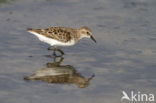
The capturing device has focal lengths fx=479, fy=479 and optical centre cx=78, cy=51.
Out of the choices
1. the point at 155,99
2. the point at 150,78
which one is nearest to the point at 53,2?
the point at 150,78

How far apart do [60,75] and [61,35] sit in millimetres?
1991

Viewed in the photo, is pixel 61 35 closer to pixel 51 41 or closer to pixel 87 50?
pixel 51 41

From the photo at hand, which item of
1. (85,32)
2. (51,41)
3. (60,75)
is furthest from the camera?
(85,32)

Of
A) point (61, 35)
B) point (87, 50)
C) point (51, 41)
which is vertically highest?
point (61, 35)

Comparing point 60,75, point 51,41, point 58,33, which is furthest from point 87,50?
point 60,75

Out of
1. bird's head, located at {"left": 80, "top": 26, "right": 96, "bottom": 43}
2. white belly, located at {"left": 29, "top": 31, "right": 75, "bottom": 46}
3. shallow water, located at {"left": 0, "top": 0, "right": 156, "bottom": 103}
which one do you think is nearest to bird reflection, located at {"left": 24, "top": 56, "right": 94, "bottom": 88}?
shallow water, located at {"left": 0, "top": 0, "right": 156, "bottom": 103}

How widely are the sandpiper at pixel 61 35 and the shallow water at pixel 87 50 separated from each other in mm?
317

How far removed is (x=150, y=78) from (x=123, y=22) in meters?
4.33

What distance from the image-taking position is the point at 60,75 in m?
12.3

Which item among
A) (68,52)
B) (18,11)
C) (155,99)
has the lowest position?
(155,99)

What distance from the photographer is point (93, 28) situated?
1545cm

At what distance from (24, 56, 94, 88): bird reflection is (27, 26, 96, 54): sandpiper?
1032mm

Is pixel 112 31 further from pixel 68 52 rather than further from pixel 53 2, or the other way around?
pixel 53 2

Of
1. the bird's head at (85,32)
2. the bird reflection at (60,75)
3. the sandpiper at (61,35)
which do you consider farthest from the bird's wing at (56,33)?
the bird reflection at (60,75)
